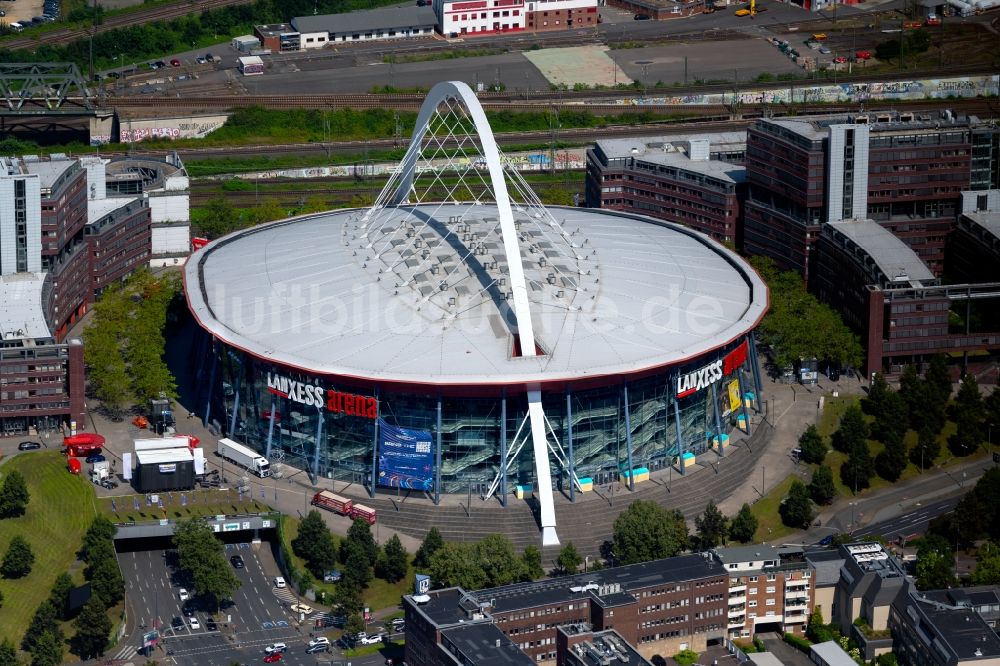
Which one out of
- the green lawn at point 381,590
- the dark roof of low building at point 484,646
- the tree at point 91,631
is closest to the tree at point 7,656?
the tree at point 91,631

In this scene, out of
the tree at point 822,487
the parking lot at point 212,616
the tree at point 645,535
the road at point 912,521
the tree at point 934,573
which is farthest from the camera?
the tree at point 822,487

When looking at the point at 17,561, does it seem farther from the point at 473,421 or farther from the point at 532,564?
the point at 532,564

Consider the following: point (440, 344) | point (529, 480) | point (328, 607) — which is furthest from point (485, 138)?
point (328, 607)

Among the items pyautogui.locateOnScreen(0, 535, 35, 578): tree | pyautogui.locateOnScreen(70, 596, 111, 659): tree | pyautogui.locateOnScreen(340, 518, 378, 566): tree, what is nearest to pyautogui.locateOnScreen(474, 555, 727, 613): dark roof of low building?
pyautogui.locateOnScreen(340, 518, 378, 566): tree

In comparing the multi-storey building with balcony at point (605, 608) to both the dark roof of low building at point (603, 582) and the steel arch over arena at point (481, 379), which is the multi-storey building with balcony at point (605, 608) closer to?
the dark roof of low building at point (603, 582)

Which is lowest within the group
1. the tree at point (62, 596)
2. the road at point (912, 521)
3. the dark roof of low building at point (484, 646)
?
the tree at point (62, 596)

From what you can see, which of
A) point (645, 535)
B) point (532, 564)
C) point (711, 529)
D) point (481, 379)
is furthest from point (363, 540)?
point (711, 529)

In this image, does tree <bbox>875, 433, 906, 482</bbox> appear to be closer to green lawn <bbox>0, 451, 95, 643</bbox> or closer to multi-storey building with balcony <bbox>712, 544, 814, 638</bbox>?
multi-storey building with balcony <bbox>712, 544, 814, 638</bbox>
